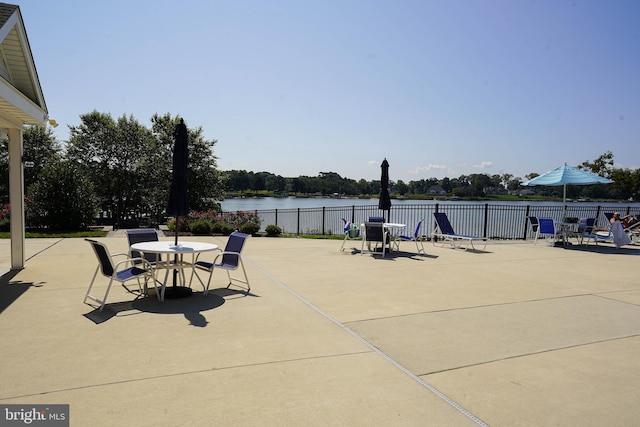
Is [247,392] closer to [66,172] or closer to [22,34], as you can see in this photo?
[22,34]

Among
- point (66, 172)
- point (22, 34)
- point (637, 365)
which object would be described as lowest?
point (637, 365)

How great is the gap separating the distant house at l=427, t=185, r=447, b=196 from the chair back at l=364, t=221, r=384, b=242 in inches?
1455

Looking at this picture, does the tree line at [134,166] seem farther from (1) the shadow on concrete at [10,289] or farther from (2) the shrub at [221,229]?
(1) the shadow on concrete at [10,289]

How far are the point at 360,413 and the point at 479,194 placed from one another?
37762mm

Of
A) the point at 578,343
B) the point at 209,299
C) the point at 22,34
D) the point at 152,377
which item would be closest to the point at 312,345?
the point at 152,377

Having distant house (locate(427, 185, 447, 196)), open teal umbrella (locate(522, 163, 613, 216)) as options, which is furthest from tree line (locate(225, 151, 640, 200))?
open teal umbrella (locate(522, 163, 613, 216))

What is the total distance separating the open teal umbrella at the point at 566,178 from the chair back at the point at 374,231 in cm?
757

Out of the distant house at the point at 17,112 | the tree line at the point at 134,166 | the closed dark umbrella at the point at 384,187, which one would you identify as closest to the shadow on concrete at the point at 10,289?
the distant house at the point at 17,112

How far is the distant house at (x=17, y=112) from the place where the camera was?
6.99 meters

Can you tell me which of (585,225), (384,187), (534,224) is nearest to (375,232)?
(384,187)

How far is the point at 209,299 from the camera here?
5727 mm

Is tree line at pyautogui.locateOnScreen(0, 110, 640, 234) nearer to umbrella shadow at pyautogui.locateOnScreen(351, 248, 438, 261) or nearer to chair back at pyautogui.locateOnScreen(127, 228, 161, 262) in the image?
umbrella shadow at pyautogui.locateOnScreen(351, 248, 438, 261)

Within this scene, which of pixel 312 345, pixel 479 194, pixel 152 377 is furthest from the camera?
pixel 479 194

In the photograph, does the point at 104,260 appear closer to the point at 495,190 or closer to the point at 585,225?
the point at 585,225
